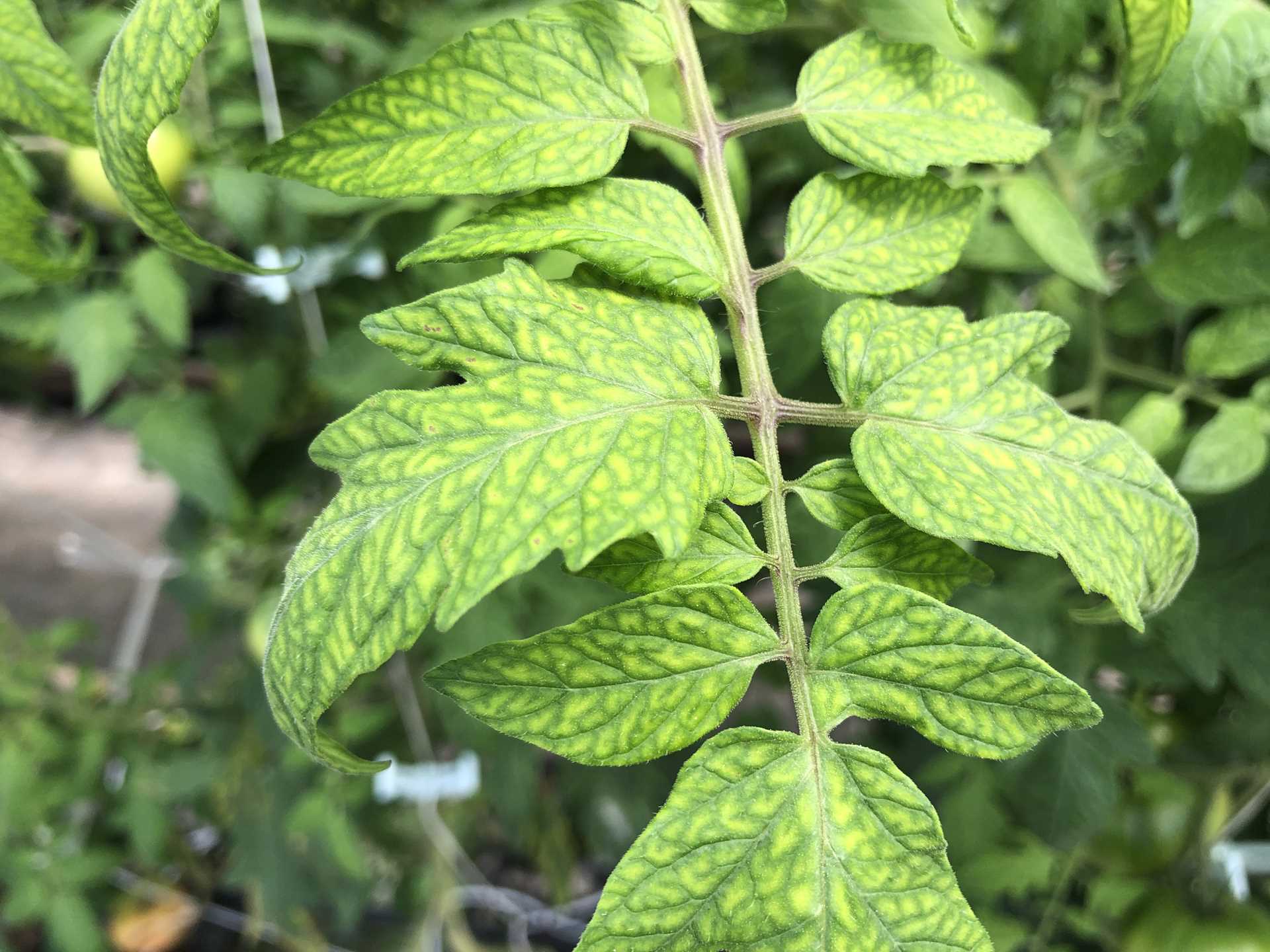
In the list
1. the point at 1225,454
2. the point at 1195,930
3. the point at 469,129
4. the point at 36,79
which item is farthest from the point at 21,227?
the point at 1195,930

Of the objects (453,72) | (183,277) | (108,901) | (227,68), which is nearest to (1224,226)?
(453,72)

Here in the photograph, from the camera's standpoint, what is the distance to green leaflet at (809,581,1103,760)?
377mm

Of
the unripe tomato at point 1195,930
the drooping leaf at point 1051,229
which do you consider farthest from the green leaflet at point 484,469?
the unripe tomato at point 1195,930

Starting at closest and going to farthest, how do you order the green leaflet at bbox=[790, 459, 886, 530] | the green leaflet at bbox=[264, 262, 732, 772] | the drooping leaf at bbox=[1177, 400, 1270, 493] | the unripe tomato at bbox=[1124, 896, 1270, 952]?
the green leaflet at bbox=[264, 262, 732, 772], the green leaflet at bbox=[790, 459, 886, 530], the drooping leaf at bbox=[1177, 400, 1270, 493], the unripe tomato at bbox=[1124, 896, 1270, 952]

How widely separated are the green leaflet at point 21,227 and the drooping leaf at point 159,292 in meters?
0.42

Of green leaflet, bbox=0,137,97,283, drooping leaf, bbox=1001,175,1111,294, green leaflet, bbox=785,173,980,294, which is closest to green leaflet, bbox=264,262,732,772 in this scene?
green leaflet, bbox=785,173,980,294

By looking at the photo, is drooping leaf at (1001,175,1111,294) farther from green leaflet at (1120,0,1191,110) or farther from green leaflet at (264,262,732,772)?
green leaflet at (264,262,732,772)

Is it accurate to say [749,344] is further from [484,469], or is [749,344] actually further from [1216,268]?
[1216,268]

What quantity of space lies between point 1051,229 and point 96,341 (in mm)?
850

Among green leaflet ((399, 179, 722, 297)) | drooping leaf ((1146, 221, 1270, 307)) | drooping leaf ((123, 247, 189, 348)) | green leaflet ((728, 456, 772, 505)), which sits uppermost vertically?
green leaflet ((399, 179, 722, 297))

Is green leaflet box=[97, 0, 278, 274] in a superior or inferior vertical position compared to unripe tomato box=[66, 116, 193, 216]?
superior

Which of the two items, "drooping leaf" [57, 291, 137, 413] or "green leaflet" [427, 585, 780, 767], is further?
"drooping leaf" [57, 291, 137, 413]

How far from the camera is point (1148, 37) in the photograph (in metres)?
0.52

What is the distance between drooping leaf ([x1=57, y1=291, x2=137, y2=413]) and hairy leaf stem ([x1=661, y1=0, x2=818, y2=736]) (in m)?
0.66
